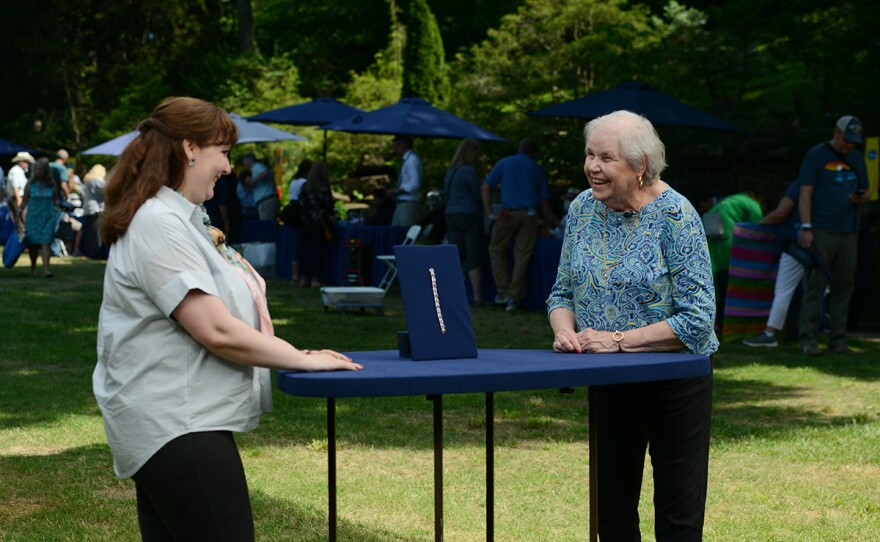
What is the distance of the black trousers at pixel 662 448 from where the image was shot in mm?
4133

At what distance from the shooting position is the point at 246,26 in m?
41.2

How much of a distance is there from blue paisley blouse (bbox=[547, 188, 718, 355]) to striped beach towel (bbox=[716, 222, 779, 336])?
854 centimetres

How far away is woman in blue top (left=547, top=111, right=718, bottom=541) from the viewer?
4.02 metres

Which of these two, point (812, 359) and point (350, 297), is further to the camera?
point (350, 297)

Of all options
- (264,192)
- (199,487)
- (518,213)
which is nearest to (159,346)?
(199,487)

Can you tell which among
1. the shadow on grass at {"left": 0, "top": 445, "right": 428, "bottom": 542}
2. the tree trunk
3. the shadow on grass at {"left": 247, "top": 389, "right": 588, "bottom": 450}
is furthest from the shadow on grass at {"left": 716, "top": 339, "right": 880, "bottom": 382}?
the tree trunk

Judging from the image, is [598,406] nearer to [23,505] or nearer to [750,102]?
[23,505]

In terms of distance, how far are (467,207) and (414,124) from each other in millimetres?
3259

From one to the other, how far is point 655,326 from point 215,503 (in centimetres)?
156

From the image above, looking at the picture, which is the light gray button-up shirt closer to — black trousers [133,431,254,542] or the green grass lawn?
black trousers [133,431,254,542]

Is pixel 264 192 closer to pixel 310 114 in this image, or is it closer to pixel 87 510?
pixel 310 114

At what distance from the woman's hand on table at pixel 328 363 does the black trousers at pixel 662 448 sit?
1.14 m

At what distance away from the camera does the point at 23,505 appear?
19.6ft

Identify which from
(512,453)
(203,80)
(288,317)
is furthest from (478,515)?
(203,80)
